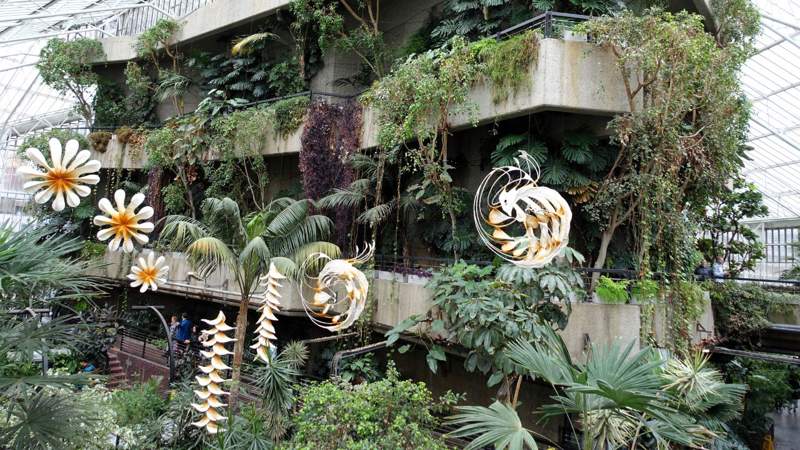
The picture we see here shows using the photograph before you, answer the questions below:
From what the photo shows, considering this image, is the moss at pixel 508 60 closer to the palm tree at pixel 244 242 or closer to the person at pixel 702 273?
the palm tree at pixel 244 242

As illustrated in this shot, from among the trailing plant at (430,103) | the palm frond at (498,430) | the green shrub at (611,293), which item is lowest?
the palm frond at (498,430)

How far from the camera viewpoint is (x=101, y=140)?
19.5 m

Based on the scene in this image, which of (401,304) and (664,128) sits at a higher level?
(664,128)

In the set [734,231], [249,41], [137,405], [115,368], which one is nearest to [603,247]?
[734,231]

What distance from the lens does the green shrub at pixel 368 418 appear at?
18.2ft

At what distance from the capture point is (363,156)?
38.2 ft

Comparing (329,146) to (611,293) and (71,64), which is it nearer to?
(611,293)

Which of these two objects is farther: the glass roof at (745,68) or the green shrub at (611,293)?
the glass roof at (745,68)

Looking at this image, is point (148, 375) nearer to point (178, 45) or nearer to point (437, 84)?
point (437, 84)

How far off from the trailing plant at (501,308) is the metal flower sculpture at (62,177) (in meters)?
4.36

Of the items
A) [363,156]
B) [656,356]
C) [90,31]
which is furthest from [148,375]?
[90,31]

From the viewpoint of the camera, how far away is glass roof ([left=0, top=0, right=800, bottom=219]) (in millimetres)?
17875

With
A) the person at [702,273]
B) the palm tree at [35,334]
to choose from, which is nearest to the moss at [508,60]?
the person at [702,273]

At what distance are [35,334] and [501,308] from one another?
4690mm
